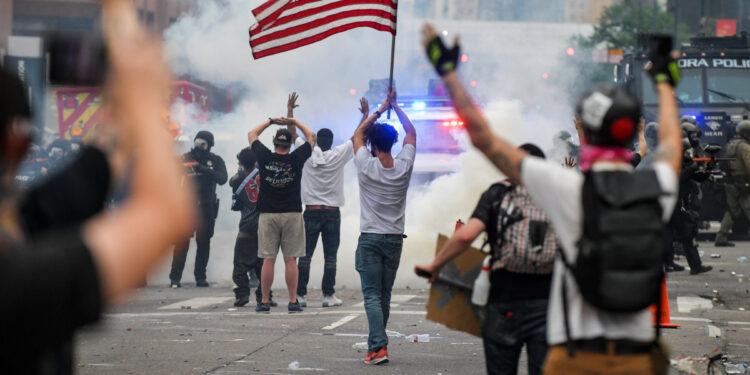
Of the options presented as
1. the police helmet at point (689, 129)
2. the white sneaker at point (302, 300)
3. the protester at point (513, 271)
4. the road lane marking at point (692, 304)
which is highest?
the police helmet at point (689, 129)

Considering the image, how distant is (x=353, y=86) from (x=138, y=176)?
27.1 m

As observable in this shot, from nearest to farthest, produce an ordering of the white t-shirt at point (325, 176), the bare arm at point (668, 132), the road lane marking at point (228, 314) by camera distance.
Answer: the bare arm at point (668, 132), the road lane marking at point (228, 314), the white t-shirt at point (325, 176)

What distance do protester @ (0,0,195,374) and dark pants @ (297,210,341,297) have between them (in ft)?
30.8

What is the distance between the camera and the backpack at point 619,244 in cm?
310

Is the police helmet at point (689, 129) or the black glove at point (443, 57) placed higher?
the black glove at point (443, 57)

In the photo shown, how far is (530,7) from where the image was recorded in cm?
4884

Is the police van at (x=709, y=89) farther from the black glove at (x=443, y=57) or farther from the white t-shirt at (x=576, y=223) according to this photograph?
the white t-shirt at (x=576, y=223)

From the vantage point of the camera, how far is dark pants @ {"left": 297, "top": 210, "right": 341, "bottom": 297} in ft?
37.3

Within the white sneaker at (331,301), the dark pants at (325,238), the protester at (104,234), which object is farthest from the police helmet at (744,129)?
the protester at (104,234)

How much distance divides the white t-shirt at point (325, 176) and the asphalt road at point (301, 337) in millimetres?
1154

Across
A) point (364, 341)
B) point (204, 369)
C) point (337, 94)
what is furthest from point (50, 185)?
point (337, 94)

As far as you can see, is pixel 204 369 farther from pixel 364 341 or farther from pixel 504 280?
pixel 504 280

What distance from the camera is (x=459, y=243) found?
4754 mm

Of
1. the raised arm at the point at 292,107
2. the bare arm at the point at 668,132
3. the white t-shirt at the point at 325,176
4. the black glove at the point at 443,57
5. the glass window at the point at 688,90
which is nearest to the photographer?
the bare arm at the point at 668,132
